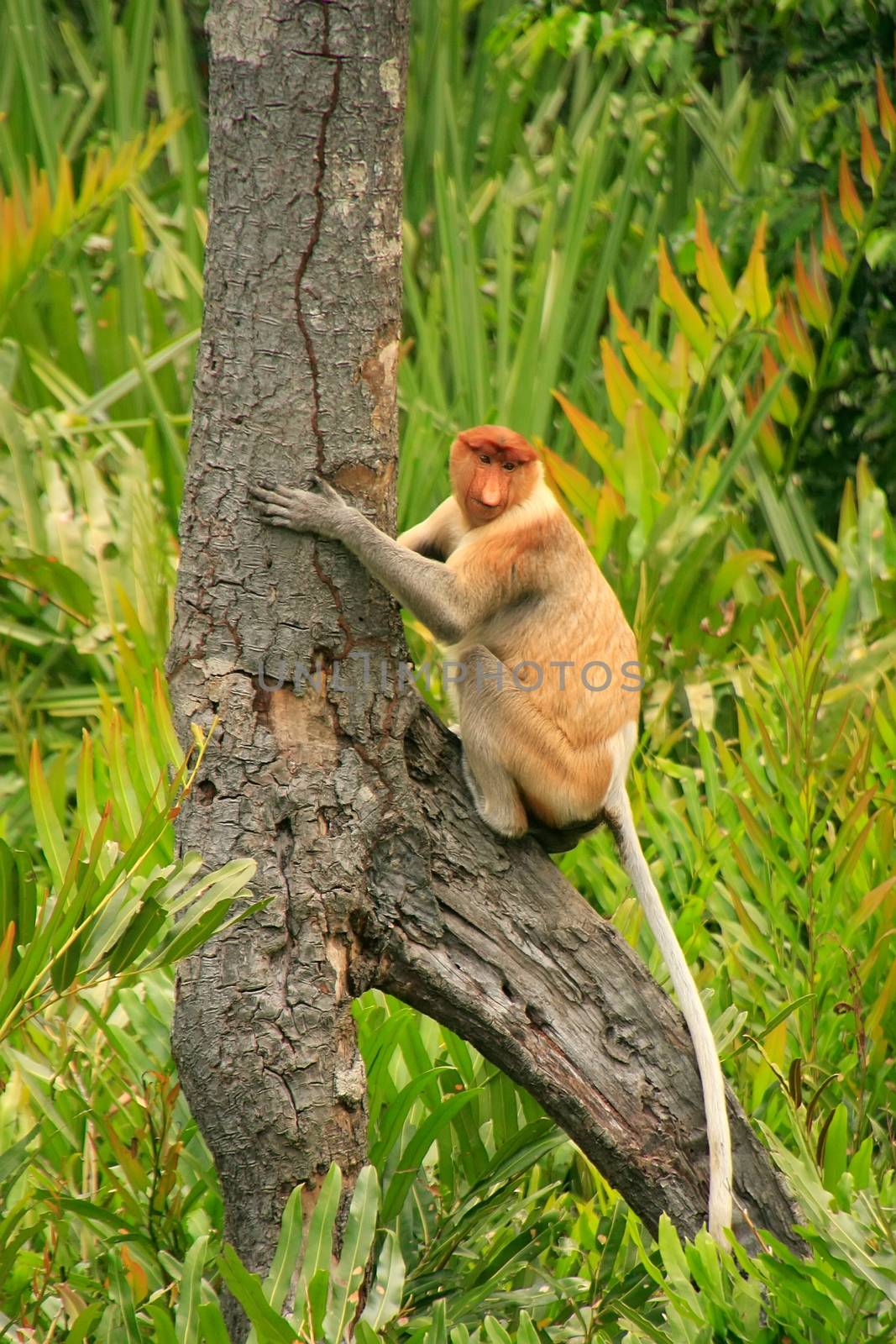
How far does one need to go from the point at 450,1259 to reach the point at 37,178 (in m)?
3.20

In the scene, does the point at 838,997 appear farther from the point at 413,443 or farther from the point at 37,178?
the point at 37,178

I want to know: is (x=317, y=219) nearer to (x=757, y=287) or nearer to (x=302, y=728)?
(x=302, y=728)

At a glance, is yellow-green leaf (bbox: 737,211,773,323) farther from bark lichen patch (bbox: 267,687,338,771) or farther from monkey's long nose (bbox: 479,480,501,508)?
bark lichen patch (bbox: 267,687,338,771)

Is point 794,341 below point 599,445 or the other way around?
the other way around

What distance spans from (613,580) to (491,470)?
1.13 m

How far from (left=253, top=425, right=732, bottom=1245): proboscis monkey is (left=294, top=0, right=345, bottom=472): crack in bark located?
16.6 inches

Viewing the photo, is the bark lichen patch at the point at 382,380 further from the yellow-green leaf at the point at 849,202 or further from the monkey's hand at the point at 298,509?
the yellow-green leaf at the point at 849,202

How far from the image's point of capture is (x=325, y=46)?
163 centimetres

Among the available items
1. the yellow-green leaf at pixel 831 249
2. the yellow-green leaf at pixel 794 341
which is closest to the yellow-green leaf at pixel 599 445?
the yellow-green leaf at pixel 794 341

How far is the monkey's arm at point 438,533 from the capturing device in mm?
2354

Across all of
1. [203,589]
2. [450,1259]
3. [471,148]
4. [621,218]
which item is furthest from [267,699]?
[471,148]

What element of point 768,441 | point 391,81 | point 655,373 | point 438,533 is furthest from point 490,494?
point 768,441

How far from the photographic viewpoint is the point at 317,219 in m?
1.67

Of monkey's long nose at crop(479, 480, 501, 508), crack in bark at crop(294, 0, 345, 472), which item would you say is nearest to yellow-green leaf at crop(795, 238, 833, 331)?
monkey's long nose at crop(479, 480, 501, 508)
